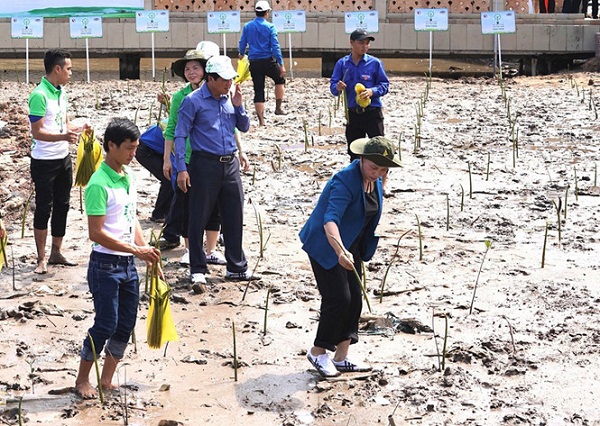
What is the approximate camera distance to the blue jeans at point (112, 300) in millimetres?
6422

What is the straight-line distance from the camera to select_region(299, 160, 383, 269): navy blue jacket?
6648 millimetres

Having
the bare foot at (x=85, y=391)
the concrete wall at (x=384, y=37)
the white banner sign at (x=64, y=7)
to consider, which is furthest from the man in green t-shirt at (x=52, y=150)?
the white banner sign at (x=64, y=7)

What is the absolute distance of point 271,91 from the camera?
19.0m

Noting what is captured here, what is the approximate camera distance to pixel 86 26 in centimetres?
2133

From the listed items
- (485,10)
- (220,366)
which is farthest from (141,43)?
(220,366)

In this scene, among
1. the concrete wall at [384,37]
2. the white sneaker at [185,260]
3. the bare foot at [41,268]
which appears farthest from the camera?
the concrete wall at [384,37]

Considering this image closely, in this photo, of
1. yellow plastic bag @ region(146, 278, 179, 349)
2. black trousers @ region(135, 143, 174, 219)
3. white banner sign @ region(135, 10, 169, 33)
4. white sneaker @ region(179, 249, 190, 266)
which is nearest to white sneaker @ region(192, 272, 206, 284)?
white sneaker @ region(179, 249, 190, 266)

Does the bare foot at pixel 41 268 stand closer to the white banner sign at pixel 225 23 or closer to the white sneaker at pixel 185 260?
the white sneaker at pixel 185 260

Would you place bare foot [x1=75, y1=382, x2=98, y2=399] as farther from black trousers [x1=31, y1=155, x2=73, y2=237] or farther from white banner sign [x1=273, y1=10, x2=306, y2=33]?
white banner sign [x1=273, y1=10, x2=306, y2=33]

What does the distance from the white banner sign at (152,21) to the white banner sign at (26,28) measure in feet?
5.50

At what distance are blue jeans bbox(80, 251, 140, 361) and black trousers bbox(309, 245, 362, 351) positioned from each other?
104 centimetres

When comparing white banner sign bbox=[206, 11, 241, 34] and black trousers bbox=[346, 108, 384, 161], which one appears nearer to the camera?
black trousers bbox=[346, 108, 384, 161]

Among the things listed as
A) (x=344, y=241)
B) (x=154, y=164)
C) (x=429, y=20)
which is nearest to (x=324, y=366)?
(x=344, y=241)

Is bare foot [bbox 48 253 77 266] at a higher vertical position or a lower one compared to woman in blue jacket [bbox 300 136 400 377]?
lower
